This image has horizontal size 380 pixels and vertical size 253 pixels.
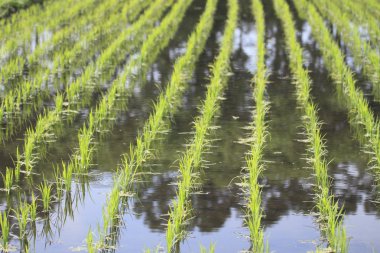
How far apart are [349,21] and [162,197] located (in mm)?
8669

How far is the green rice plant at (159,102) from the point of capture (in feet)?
14.4

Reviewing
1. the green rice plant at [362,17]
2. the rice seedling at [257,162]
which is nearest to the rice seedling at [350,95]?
the green rice plant at [362,17]

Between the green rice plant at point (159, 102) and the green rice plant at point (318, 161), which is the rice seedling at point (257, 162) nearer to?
the green rice plant at point (318, 161)

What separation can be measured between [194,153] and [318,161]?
0.87 meters

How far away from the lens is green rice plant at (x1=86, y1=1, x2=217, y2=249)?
4.40 metres

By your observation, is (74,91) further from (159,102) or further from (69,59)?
(69,59)

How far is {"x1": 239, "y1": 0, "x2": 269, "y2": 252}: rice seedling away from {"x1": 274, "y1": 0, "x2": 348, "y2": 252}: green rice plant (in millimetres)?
354

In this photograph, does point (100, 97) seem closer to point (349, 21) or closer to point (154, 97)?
point (154, 97)

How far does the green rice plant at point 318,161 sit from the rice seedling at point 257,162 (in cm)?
35

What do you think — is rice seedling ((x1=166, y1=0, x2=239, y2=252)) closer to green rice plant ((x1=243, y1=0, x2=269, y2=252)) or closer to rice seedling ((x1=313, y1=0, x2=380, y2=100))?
green rice plant ((x1=243, y1=0, x2=269, y2=252))

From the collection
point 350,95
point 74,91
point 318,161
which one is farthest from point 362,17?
point 318,161

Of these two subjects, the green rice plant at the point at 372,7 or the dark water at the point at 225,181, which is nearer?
the dark water at the point at 225,181

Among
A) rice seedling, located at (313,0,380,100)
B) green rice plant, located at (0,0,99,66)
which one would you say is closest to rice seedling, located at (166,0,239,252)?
rice seedling, located at (313,0,380,100)

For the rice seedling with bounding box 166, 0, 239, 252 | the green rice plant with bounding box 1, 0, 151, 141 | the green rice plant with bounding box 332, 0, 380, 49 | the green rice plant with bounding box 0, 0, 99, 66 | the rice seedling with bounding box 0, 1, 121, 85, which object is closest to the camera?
the rice seedling with bounding box 166, 0, 239, 252
